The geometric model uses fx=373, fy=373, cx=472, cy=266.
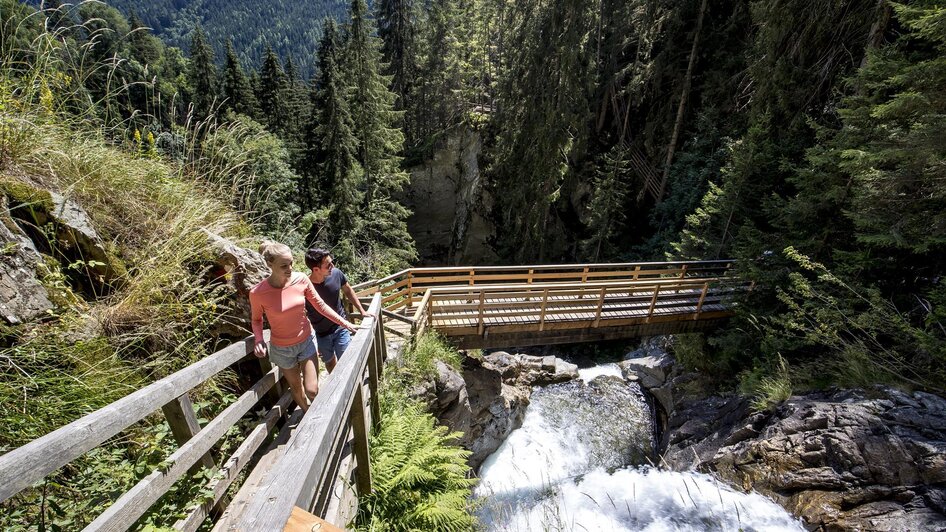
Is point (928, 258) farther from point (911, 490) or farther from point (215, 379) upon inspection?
point (215, 379)

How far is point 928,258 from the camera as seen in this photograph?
617 cm

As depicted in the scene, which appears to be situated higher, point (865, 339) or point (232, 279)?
point (232, 279)

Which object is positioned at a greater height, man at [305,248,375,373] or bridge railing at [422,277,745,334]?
man at [305,248,375,373]

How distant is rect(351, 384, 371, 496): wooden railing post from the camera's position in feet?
8.79

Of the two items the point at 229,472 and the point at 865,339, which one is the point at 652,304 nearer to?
the point at 865,339

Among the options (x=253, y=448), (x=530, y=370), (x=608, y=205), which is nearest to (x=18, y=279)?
(x=253, y=448)

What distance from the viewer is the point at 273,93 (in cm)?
2958

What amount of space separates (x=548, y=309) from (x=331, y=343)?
6102mm

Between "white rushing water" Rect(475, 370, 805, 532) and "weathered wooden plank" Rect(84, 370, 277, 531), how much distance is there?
2.11 metres

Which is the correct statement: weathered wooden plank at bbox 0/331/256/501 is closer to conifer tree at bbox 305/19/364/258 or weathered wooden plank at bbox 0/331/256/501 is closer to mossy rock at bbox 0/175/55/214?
mossy rock at bbox 0/175/55/214

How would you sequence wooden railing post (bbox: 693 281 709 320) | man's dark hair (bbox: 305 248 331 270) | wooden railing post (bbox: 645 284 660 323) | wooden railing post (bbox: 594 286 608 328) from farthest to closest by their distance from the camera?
1. wooden railing post (bbox: 693 281 709 320)
2. wooden railing post (bbox: 645 284 660 323)
3. wooden railing post (bbox: 594 286 608 328)
4. man's dark hair (bbox: 305 248 331 270)

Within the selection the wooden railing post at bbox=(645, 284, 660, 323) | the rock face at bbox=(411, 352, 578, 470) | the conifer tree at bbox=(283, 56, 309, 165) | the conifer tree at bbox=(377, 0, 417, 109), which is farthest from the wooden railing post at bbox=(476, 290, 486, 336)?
the conifer tree at bbox=(377, 0, 417, 109)

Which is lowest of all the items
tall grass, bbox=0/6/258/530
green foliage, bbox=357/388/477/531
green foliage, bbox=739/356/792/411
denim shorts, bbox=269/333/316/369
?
green foliage, bbox=739/356/792/411

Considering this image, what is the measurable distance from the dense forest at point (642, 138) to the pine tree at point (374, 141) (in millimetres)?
99
